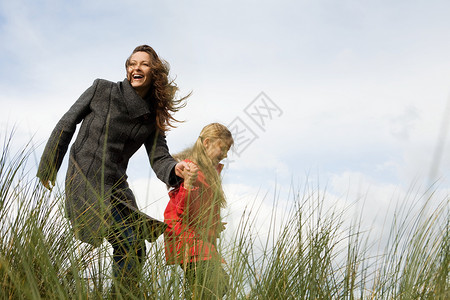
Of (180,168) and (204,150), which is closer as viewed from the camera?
(180,168)

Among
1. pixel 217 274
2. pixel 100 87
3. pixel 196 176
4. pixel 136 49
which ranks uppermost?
pixel 136 49

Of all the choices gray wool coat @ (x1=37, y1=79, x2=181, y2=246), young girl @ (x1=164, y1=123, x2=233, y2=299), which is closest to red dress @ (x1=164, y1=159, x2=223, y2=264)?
young girl @ (x1=164, y1=123, x2=233, y2=299)

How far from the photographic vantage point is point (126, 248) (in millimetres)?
2332

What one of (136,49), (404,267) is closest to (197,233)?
(404,267)

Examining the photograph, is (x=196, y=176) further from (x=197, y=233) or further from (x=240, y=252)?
(x=240, y=252)

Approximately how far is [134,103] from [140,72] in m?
0.20

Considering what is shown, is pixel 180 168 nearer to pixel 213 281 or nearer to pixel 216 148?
pixel 216 148

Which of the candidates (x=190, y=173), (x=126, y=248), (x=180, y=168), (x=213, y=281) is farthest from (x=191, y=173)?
(x=213, y=281)

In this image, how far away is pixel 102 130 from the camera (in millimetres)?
2588

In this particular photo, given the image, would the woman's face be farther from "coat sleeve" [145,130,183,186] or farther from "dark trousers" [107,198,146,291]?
"dark trousers" [107,198,146,291]

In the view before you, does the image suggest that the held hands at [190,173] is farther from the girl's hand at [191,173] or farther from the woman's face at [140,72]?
the woman's face at [140,72]

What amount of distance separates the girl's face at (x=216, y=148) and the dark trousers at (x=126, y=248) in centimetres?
58

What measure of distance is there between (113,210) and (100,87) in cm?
71

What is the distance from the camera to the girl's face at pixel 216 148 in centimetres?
277
